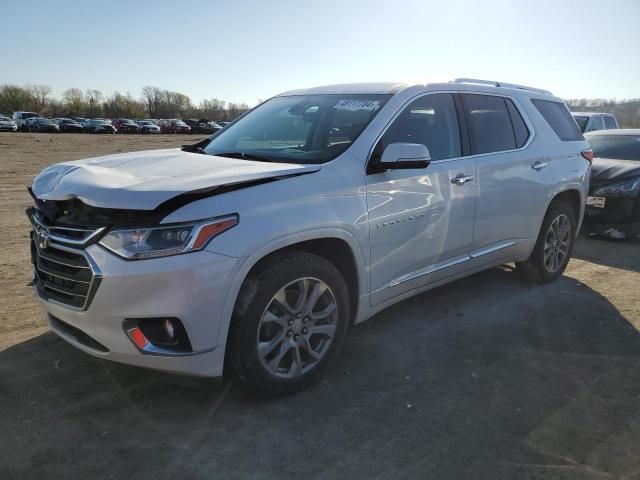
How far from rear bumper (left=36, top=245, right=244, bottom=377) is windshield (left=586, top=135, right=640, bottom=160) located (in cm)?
765

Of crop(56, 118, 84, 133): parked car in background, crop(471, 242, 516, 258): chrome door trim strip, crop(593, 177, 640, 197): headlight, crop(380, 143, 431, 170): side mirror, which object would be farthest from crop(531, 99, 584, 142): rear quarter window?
crop(56, 118, 84, 133): parked car in background

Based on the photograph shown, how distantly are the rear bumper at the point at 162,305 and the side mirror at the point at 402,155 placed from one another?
1232 millimetres

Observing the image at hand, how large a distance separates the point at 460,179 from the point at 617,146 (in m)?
5.83

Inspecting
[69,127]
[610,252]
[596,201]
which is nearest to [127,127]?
[69,127]

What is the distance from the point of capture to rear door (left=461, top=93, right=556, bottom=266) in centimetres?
431

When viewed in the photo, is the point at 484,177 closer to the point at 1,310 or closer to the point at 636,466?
the point at 636,466

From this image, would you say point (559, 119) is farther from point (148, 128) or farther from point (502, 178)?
point (148, 128)

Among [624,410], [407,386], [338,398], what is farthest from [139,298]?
[624,410]

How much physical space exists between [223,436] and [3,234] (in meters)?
5.28

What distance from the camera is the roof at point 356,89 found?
3868 millimetres

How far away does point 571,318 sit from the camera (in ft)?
15.0

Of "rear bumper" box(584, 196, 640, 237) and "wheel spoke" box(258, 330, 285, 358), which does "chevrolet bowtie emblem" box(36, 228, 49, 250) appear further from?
"rear bumper" box(584, 196, 640, 237)

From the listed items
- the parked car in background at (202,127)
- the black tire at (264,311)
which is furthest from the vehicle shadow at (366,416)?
the parked car in background at (202,127)

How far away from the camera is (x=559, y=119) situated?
5445mm
